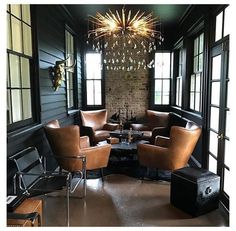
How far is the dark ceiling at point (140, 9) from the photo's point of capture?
4.78 m

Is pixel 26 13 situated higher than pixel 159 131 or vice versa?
pixel 26 13

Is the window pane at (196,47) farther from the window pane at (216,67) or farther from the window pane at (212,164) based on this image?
the window pane at (212,164)

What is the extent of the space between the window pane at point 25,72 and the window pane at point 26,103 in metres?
0.10

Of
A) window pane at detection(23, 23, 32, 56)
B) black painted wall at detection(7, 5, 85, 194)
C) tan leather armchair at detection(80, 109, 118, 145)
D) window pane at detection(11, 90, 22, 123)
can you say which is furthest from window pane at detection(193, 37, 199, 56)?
window pane at detection(11, 90, 22, 123)

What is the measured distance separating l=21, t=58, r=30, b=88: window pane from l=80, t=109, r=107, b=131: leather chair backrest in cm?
270

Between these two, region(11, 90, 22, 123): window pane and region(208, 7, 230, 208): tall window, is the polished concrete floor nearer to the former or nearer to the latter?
region(208, 7, 230, 208): tall window

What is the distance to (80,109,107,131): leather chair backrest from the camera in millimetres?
5945

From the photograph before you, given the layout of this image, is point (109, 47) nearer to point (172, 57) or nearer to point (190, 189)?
point (172, 57)

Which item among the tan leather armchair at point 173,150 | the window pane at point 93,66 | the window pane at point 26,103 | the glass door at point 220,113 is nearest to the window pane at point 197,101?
the glass door at point 220,113

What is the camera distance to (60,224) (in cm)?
A: 255

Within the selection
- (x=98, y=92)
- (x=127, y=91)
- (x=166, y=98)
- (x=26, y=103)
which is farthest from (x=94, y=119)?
(x=26, y=103)

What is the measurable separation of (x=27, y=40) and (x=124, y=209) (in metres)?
2.59

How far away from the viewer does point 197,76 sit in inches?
189

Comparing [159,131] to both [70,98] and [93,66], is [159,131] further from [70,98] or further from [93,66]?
[93,66]
